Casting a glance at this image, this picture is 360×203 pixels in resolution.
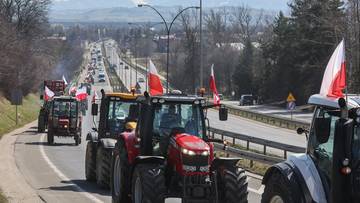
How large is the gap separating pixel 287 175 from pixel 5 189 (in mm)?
10256

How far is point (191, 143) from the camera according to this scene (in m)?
11.6

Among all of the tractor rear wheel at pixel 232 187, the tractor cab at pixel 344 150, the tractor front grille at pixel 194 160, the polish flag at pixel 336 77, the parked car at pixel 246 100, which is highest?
the polish flag at pixel 336 77

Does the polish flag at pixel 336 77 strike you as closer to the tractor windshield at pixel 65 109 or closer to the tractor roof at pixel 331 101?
the tractor roof at pixel 331 101

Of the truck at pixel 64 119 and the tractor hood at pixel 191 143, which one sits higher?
the tractor hood at pixel 191 143

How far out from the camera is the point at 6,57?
66.5 metres

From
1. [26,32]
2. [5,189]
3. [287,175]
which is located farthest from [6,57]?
[287,175]

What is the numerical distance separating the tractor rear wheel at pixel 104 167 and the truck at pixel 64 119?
1825 centimetres

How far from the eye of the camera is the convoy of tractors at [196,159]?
7168mm

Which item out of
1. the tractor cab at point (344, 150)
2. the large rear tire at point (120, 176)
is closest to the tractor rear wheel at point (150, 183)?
the large rear tire at point (120, 176)

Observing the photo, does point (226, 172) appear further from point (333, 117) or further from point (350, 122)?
point (350, 122)

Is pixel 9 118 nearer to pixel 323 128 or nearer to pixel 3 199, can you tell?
pixel 3 199

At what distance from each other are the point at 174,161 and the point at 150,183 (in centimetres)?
72

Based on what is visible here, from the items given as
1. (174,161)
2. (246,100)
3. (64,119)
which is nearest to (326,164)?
(174,161)

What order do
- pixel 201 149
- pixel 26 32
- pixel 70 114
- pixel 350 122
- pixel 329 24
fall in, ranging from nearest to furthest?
pixel 350 122
pixel 201 149
pixel 70 114
pixel 329 24
pixel 26 32
